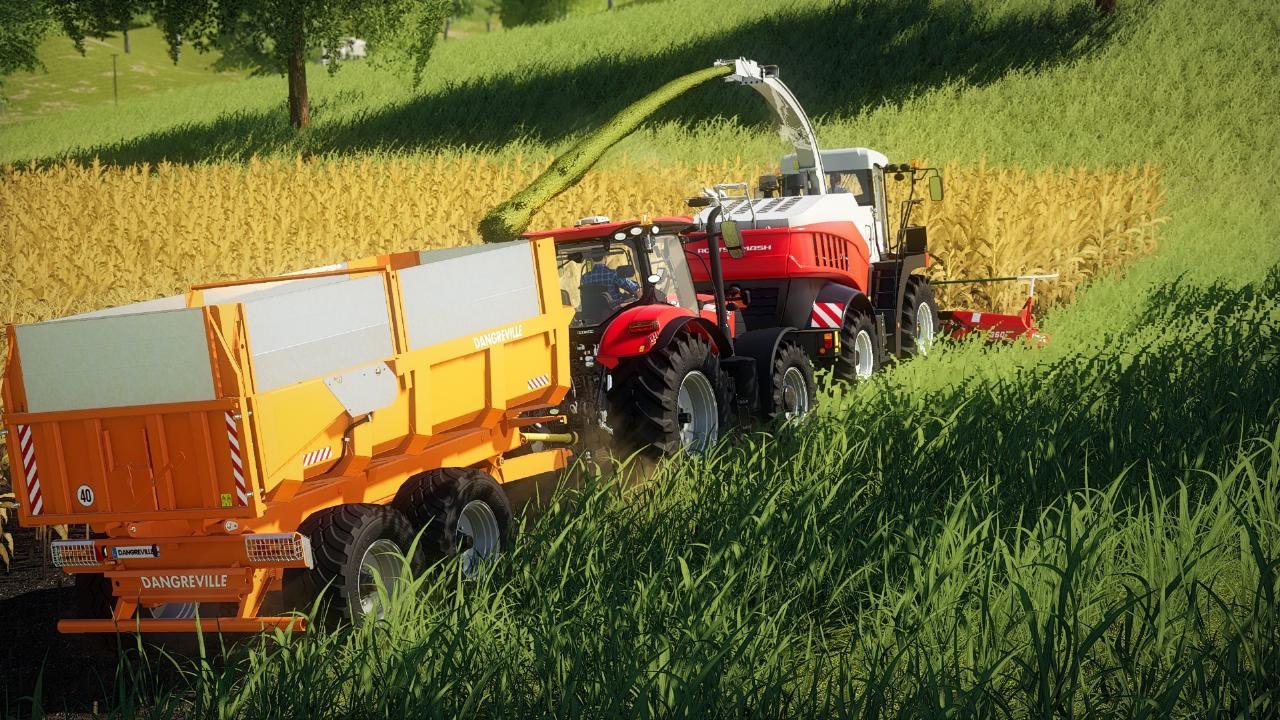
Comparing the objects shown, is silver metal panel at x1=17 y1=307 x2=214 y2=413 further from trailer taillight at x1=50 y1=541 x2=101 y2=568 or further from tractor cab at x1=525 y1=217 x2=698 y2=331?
tractor cab at x1=525 y1=217 x2=698 y2=331

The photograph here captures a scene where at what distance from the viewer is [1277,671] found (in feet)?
12.0

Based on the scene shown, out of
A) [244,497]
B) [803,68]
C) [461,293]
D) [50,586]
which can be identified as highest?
[803,68]

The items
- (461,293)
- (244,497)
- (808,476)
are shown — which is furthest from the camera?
(461,293)

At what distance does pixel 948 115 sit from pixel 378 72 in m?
23.5

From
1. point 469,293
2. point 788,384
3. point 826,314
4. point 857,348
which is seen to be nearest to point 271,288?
point 469,293

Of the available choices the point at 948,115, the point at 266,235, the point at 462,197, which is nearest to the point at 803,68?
the point at 948,115

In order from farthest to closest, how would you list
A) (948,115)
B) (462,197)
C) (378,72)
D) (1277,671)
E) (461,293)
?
(378,72)
(948,115)
(462,197)
(461,293)
(1277,671)

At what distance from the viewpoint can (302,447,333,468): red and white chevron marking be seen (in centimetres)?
535

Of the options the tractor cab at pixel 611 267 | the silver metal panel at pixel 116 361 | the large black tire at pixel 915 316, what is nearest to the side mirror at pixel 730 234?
the tractor cab at pixel 611 267

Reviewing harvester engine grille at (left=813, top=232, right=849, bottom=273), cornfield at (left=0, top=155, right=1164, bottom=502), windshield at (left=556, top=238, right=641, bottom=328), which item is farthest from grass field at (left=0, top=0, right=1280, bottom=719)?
cornfield at (left=0, top=155, right=1164, bottom=502)

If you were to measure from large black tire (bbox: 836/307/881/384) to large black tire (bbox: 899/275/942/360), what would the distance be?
74 centimetres

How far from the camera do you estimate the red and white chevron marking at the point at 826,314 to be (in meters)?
9.95

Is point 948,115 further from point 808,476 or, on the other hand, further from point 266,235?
point 808,476

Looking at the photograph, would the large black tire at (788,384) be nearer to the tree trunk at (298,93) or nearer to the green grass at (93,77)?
the tree trunk at (298,93)
